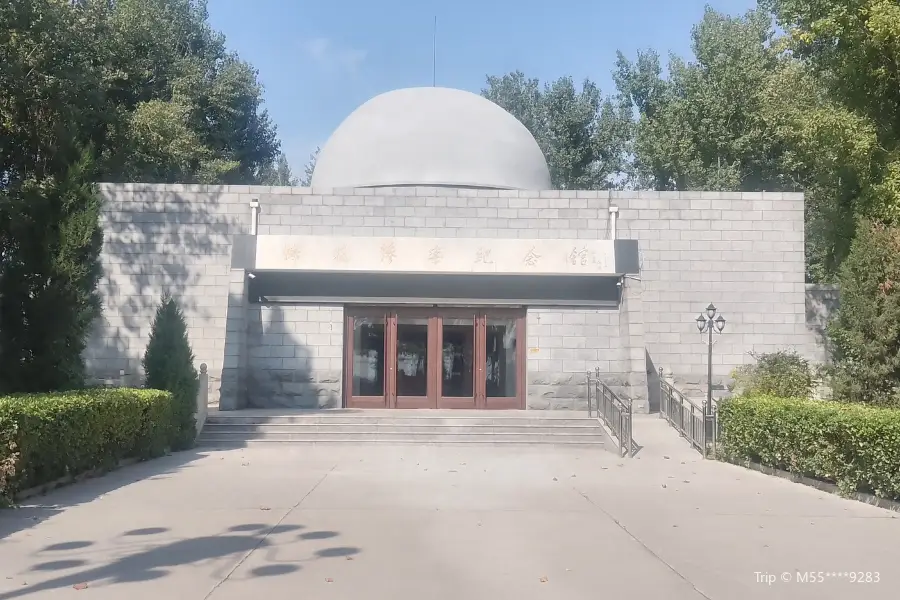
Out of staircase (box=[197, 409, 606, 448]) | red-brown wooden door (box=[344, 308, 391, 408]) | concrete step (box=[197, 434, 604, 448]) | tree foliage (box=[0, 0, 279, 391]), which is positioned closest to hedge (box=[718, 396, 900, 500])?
concrete step (box=[197, 434, 604, 448])

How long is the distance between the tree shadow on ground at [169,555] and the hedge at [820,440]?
6310mm

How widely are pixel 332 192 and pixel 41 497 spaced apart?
10888 millimetres

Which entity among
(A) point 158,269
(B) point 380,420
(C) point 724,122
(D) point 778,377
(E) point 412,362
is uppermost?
(C) point 724,122

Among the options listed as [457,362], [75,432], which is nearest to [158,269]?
[457,362]

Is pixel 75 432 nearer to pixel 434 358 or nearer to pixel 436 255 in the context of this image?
pixel 436 255

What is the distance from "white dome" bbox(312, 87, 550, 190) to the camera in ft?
66.6

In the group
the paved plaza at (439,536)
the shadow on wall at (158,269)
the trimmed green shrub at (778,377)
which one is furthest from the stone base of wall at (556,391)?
the shadow on wall at (158,269)

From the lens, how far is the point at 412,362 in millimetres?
18562

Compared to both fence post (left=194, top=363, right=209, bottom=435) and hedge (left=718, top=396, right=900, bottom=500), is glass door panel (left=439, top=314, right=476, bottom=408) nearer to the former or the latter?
fence post (left=194, top=363, right=209, bottom=435)

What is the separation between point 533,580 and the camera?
5895 millimetres

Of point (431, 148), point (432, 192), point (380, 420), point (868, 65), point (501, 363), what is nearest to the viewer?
point (380, 420)

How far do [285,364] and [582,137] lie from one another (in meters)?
22.8

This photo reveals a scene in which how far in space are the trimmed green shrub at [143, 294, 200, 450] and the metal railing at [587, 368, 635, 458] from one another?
7.75 meters

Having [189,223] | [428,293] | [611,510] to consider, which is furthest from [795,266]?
[189,223]
